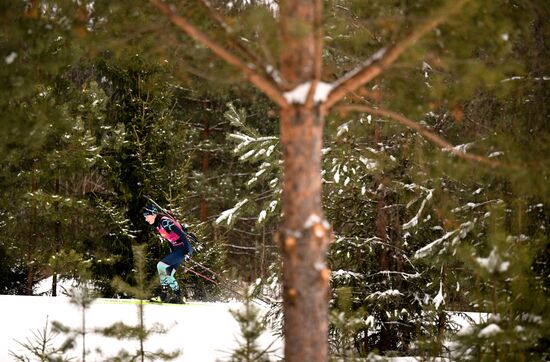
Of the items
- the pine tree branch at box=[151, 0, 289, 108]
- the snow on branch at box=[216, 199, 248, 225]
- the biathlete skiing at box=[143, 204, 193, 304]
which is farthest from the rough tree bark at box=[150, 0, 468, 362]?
the biathlete skiing at box=[143, 204, 193, 304]

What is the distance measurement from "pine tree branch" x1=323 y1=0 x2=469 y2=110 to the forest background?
0.07 ft

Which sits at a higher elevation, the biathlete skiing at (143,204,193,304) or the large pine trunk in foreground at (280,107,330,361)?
the biathlete skiing at (143,204,193,304)

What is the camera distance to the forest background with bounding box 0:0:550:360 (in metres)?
4.94

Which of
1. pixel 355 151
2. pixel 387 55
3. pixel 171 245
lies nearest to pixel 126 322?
pixel 171 245

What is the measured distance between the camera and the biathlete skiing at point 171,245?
10.8 m

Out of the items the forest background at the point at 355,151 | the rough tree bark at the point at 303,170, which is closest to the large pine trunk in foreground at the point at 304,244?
the rough tree bark at the point at 303,170

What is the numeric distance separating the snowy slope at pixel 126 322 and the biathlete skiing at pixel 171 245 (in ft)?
2.22

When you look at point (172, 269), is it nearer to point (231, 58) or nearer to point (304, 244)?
point (304, 244)

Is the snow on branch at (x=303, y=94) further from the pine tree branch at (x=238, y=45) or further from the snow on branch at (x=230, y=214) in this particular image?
the snow on branch at (x=230, y=214)

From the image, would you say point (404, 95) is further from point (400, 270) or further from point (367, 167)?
point (400, 270)

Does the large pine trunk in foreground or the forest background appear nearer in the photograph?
the large pine trunk in foreground

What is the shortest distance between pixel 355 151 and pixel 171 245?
396 cm

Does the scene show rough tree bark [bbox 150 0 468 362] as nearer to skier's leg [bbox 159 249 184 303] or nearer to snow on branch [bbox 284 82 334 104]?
snow on branch [bbox 284 82 334 104]

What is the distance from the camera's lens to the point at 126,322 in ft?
27.9
